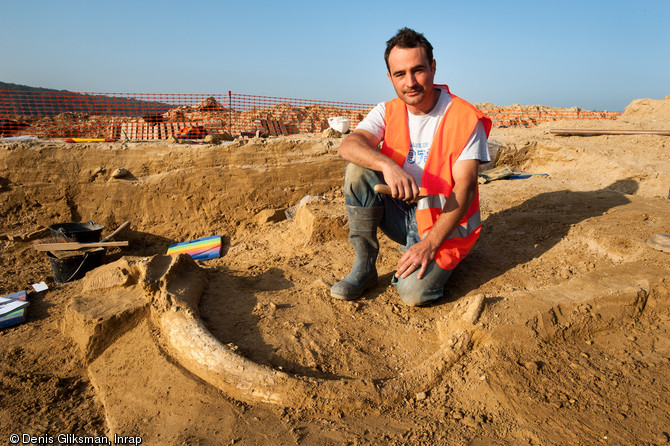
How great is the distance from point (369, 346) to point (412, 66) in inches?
62.0

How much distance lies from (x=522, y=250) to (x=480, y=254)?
302 millimetres

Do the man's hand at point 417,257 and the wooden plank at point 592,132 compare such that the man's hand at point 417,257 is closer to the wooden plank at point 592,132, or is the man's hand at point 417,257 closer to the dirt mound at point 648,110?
the wooden plank at point 592,132

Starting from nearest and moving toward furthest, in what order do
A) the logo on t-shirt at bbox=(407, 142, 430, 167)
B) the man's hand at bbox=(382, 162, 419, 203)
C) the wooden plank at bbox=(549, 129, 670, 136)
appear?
the man's hand at bbox=(382, 162, 419, 203)
the logo on t-shirt at bbox=(407, 142, 430, 167)
the wooden plank at bbox=(549, 129, 670, 136)

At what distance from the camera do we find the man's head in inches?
93.9

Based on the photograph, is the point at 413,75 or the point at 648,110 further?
the point at 648,110

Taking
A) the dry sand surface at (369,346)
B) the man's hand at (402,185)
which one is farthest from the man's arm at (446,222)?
the dry sand surface at (369,346)

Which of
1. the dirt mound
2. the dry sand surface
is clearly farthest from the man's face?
the dirt mound

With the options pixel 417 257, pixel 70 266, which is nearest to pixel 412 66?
pixel 417 257

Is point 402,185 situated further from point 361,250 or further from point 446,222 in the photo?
point 361,250

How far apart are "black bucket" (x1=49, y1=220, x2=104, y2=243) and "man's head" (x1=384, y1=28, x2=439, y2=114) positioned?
3825 mm

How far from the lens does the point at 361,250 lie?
266cm

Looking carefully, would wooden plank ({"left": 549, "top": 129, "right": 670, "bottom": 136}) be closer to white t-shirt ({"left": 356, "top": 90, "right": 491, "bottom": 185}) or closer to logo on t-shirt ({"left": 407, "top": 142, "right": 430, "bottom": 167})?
white t-shirt ({"left": 356, "top": 90, "right": 491, "bottom": 185})

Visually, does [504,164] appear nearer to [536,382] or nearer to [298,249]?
[298,249]

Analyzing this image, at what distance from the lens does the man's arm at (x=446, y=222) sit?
2271 millimetres
